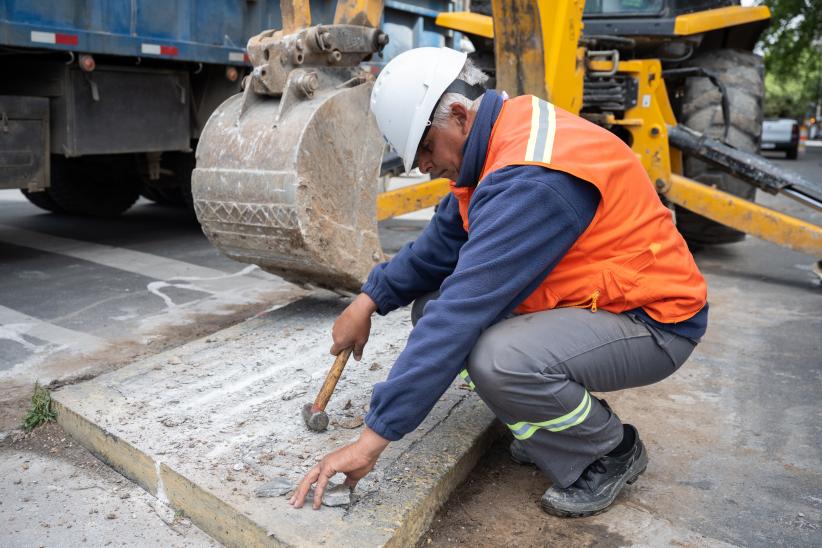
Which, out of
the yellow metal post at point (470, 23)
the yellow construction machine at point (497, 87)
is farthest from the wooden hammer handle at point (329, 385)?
the yellow metal post at point (470, 23)

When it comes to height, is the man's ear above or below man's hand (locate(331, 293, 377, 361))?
above

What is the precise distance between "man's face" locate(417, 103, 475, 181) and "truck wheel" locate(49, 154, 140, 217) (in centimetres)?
487

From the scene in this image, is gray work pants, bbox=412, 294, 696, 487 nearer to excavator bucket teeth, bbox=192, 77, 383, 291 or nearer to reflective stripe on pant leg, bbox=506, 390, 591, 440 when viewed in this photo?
reflective stripe on pant leg, bbox=506, 390, 591, 440

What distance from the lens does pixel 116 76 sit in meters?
5.09

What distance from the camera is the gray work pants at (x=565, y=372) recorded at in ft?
6.52

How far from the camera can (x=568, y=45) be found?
4.11 metres

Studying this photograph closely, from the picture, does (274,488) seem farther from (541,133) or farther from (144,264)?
(144,264)

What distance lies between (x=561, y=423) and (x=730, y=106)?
13.9 ft

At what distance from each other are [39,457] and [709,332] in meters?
3.06

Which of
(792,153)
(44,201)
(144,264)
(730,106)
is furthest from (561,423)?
(792,153)

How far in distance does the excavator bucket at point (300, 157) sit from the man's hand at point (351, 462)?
4.22 ft

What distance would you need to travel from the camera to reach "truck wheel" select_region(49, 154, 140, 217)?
658 cm

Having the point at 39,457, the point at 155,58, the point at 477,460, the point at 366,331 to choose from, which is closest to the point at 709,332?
the point at 477,460

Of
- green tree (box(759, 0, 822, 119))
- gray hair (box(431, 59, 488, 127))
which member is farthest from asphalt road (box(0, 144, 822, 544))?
green tree (box(759, 0, 822, 119))
